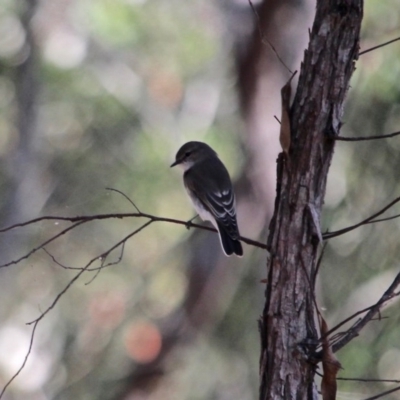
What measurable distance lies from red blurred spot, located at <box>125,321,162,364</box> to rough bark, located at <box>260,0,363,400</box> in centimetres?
535

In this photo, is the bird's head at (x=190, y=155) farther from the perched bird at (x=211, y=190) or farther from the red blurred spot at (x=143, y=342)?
the red blurred spot at (x=143, y=342)

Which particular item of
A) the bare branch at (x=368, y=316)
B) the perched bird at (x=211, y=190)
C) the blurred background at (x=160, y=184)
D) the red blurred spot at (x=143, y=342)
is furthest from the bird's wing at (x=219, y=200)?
the red blurred spot at (x=143, y=342)

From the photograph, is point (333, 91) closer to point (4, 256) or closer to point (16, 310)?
point (4, 256)

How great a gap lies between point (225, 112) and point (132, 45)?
1549 millimetres

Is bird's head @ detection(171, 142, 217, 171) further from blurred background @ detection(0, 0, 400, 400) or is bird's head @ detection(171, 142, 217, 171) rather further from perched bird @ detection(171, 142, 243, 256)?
blurred background @ detection(0, 0, 400, 400)

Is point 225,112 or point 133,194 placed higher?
point 225,112

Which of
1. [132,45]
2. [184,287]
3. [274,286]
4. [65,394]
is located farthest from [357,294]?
[274,286]

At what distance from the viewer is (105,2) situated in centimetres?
934

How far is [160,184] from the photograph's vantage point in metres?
9.39

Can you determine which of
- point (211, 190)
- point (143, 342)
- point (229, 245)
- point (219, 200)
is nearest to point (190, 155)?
point (211, 190)

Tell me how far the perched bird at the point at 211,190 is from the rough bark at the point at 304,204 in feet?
5.69

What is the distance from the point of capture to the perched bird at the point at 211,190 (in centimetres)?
473

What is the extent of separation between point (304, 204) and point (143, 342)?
18.3ft

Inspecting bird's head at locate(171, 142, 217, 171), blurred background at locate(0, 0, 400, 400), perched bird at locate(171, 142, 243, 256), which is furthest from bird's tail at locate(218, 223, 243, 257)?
blurred background at locate(0, 0, 400, 400)
